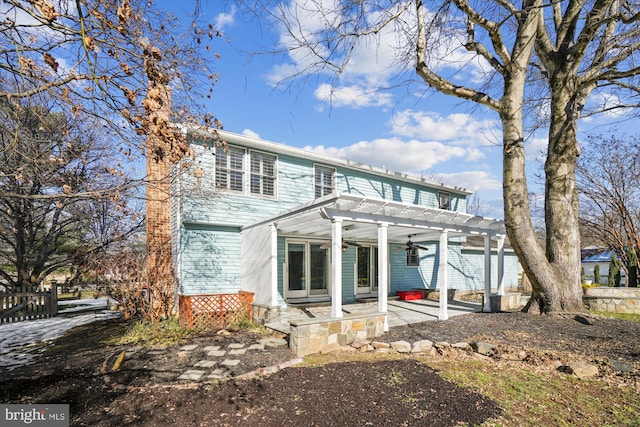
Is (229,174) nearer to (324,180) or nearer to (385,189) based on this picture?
(324,180)

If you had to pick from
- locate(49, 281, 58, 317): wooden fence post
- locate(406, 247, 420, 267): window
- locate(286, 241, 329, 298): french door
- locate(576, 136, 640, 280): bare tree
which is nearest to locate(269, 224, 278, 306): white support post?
locate(286, 241, 329, 298): french door

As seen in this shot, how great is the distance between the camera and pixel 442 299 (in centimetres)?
885

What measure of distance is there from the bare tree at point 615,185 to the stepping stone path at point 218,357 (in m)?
18.2

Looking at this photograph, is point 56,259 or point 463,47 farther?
point 56,259

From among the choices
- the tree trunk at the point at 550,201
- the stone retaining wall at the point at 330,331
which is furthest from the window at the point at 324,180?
the tree trunk at the point at 550,201

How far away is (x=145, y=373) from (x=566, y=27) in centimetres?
1285

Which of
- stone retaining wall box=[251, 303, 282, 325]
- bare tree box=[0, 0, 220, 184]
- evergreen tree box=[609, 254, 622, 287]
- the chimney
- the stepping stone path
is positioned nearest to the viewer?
bare tree box=[0, 0, 220, 184]

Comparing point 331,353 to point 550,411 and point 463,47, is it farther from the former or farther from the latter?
point 463,47

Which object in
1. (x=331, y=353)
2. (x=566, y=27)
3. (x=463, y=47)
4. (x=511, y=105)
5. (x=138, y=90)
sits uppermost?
(x=566, y=27)

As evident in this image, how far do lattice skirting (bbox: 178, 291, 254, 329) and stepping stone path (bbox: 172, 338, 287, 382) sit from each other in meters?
1.28

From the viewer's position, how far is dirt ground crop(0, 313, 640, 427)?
3.65 m

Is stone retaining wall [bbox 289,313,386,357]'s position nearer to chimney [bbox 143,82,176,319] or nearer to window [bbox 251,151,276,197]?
chimney [bbox 143,82,176,319]

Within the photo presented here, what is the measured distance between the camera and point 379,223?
770cm

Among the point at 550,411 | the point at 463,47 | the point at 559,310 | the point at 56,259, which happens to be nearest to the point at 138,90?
the point at 550,411
